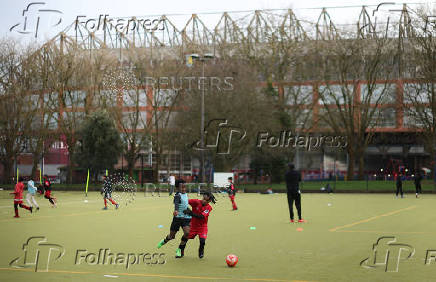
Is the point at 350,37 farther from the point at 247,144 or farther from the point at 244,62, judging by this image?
the point at 247,144

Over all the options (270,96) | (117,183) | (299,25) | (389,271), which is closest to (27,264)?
(389,271)

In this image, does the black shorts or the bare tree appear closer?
the black shorts

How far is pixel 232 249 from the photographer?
15.5 meters

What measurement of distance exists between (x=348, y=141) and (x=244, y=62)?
42.7 ft

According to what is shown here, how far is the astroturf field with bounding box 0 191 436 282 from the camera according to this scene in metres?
11.7

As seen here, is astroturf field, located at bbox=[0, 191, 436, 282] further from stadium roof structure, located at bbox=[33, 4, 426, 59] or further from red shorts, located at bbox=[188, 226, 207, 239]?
stadium roof structure, located at bbox=[33, 4, 426, 59]

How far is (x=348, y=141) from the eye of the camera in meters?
66.2

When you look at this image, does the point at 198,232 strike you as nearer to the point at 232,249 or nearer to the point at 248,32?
the point at 232,249

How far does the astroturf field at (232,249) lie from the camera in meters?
11.7

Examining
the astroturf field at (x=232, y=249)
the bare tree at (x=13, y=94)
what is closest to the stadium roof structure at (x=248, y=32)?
the bare tree at (x=13, y=94)
